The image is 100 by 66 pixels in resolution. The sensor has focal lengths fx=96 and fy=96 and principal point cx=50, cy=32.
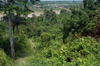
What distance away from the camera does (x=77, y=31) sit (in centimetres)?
1199

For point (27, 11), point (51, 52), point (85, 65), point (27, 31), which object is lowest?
point (27, 31)

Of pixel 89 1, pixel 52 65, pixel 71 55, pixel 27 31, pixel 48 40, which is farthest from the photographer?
pixel 27 31

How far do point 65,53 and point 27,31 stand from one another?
18.0 meters

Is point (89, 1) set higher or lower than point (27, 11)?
higher

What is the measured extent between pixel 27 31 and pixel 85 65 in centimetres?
1984

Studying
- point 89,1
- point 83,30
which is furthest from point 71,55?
point 89,1

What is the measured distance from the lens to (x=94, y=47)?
640 cm

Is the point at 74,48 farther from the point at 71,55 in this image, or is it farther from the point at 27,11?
the point at 27,11

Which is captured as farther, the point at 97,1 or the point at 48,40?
the point at 97,1

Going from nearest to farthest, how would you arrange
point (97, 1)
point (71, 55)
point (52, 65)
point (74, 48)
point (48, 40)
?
point (52, 65) < point (71, 55) < point (74, 48) < point (48, 40) < point (97, 1)

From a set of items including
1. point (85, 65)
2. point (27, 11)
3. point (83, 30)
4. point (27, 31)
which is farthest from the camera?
point (27, 31)

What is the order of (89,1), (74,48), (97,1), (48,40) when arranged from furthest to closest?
(97,1)
(89,1)
(48,40)
(74,48)

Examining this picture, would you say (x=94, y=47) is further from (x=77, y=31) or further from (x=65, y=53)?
(x=77, y=31)

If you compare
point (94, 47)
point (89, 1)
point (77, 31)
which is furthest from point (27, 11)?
point (89, 1)
